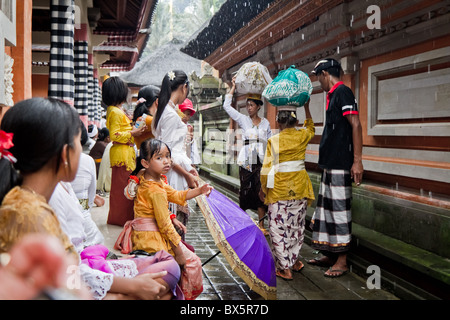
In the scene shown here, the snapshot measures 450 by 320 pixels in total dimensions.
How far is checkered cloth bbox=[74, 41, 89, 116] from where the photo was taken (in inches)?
458

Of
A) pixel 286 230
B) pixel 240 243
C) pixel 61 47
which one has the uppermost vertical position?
pixel 61 47

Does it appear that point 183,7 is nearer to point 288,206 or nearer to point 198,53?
point 198,53

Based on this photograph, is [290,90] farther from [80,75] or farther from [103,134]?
[80,75]

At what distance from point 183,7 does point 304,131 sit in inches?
3156

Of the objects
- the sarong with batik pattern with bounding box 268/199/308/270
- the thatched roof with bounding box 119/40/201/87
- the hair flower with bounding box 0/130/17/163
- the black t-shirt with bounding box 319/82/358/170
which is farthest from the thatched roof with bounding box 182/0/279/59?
the thatched roof with bounding box 119/40/201/87

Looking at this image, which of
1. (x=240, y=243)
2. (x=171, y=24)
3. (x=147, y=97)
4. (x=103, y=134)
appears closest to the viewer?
(x=240, y=243)

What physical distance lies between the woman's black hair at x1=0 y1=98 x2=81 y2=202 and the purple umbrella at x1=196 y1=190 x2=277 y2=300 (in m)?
2.04

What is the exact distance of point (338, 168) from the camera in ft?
15.4

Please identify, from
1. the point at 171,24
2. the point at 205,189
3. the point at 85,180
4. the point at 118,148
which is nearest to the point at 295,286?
the point at 205,189

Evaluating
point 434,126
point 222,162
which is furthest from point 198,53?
point 434,126

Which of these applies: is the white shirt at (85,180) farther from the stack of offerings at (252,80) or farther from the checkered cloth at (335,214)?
→ the stack of offerings at (252,80)

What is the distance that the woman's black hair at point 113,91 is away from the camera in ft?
17.2

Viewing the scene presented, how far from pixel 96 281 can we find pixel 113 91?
367cm

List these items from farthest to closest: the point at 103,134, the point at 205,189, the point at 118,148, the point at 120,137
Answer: the point at 103,134, the point at 118,148, the point at 120,137, the point at 205,189
